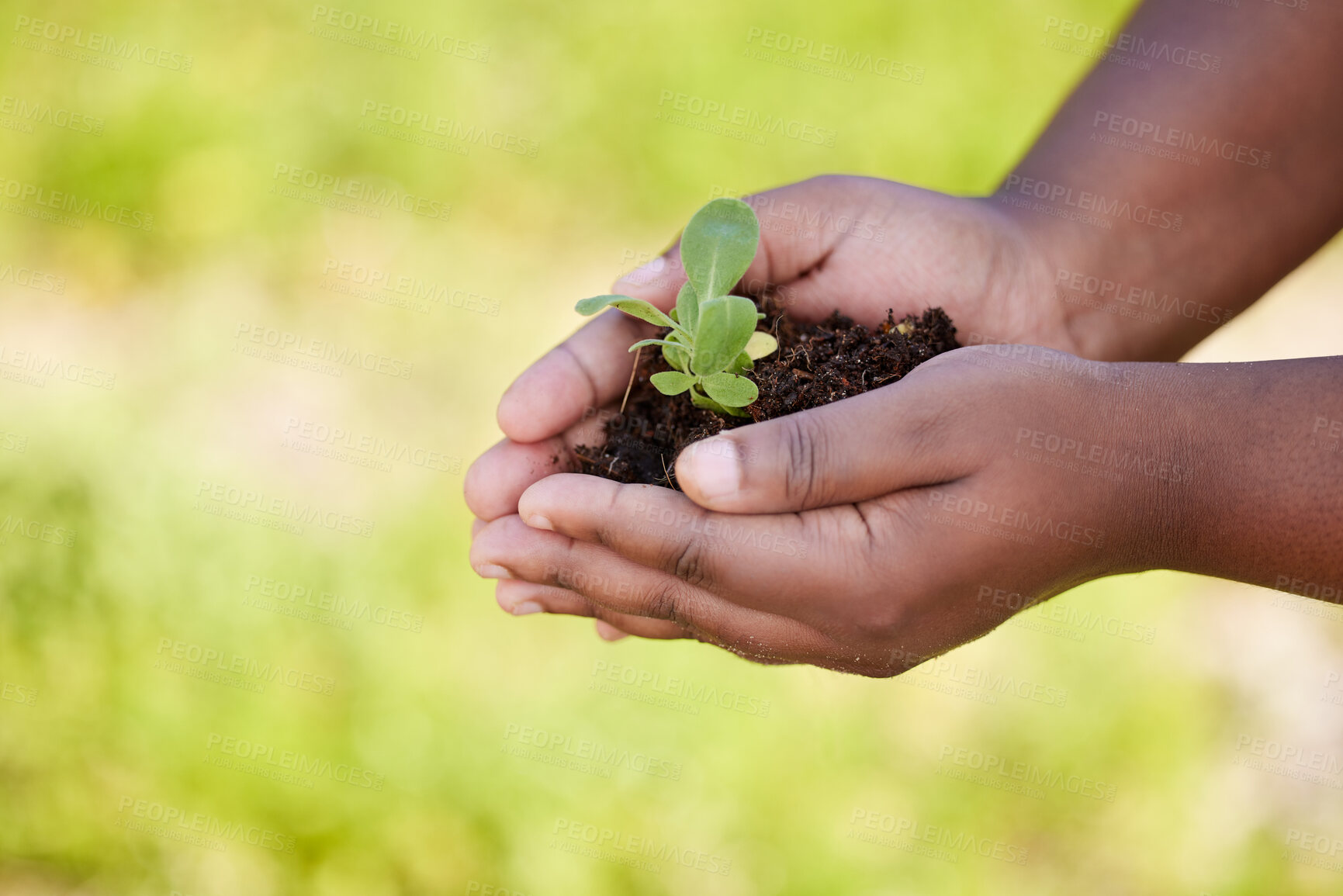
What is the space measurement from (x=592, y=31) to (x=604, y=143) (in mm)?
511

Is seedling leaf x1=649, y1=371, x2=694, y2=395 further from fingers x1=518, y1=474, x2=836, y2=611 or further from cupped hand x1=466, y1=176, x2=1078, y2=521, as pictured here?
cupped hand x1=466, y1=176, x2=1078, y2=521

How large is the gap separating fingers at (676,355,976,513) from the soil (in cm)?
22

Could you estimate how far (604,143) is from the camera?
3.98 metres

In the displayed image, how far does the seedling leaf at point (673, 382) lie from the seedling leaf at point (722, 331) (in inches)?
1.5

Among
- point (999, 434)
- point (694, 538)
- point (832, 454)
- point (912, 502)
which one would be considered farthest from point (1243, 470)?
point (694, 538)

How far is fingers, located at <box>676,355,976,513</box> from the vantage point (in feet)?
4.65

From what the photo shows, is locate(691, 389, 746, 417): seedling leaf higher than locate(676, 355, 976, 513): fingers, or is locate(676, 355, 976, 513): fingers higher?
locate(691, 389, 746, 417): seedling leaf

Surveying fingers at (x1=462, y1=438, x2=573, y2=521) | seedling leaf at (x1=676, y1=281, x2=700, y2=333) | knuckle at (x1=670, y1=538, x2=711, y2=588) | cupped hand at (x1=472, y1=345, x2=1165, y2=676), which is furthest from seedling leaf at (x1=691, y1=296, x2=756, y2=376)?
fingers at (x1=462, y1=438, x2=573, y2=521)

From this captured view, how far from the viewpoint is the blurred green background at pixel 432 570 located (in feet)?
8.92

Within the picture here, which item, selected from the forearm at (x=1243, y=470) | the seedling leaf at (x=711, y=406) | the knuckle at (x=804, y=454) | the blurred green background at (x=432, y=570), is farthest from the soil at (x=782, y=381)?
the blurred green background at (x=432, y=570)

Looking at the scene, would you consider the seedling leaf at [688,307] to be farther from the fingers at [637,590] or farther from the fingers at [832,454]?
the fingers at [637,590]

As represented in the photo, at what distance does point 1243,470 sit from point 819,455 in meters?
0.67

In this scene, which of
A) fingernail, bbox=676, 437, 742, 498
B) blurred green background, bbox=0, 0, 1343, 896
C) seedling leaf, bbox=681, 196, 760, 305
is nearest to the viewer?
fingernail, bbox=676, 437, 742, 498

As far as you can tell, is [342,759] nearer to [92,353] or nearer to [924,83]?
[92,353]
